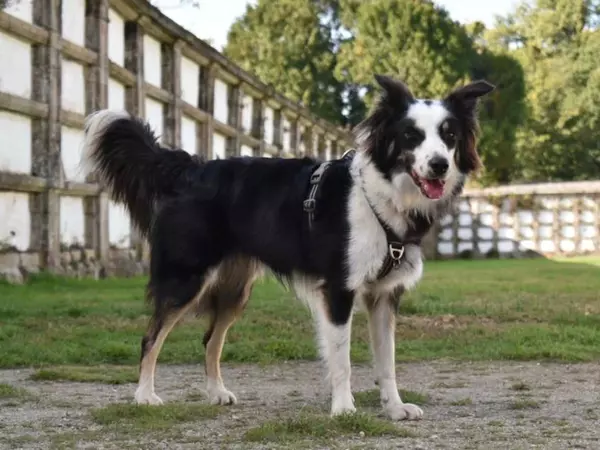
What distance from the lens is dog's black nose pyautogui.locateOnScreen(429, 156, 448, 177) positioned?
5.40m

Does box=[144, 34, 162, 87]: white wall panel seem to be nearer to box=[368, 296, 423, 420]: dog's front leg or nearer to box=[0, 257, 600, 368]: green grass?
box=[0, 257, 600, 368]: green grass

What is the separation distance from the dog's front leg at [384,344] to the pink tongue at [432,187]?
2.50 feet

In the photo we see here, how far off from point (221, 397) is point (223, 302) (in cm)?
75

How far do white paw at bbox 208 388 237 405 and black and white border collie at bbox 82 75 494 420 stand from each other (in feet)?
0.04

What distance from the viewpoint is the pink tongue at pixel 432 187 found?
18.2 feet

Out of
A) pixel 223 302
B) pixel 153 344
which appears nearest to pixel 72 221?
pixel 223 302

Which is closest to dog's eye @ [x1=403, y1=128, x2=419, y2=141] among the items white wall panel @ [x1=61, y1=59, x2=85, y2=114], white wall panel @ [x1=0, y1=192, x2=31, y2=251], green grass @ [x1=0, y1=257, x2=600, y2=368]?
green grass @ [x1=0, y1=257, x2=600, y2=368]

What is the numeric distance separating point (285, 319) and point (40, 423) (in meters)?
5.40

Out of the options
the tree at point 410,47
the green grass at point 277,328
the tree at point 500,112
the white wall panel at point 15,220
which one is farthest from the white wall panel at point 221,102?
the tree at point 500,112

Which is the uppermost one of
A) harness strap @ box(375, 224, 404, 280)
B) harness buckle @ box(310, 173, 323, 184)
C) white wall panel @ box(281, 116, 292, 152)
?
white wall panel @ box(281, 116, 292, 152)

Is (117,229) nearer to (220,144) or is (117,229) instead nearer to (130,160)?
(220,144)

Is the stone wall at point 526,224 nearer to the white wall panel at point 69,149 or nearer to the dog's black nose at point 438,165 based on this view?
the white wall panel at point 69,149

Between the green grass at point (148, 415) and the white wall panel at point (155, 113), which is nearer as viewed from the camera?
the green grass at point (148, 415)

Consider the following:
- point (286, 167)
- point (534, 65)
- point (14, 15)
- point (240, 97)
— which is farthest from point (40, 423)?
point (534, 65)
